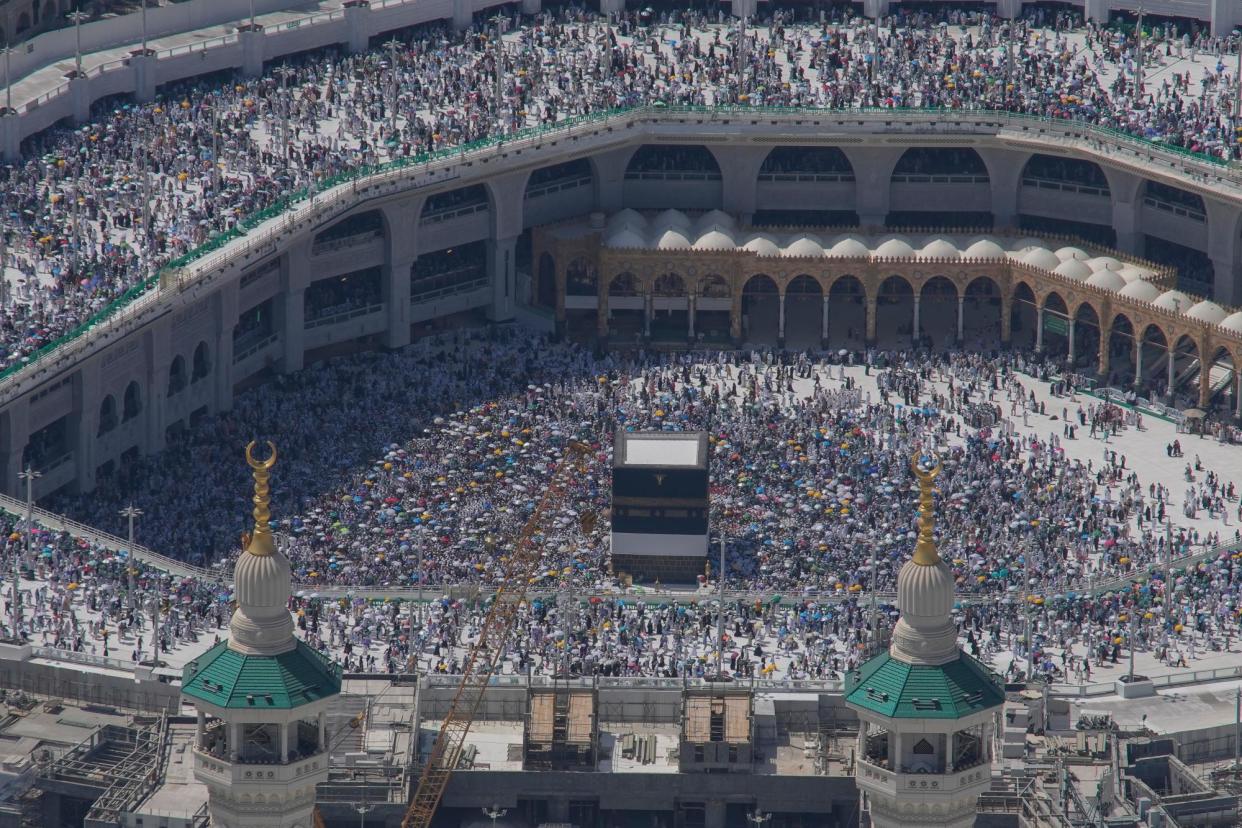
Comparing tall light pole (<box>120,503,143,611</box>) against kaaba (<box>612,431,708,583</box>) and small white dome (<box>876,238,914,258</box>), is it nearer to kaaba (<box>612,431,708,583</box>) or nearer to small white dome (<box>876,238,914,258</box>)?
kaaba (<box>612,431,708,583</box>)

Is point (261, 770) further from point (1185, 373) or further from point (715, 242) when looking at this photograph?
point (715, 242)

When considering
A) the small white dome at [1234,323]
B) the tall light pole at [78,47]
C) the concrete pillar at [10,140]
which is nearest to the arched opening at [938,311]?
the small white dome at [1234,323]

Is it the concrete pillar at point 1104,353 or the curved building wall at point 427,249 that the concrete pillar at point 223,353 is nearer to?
the curved building wall at point 427,249

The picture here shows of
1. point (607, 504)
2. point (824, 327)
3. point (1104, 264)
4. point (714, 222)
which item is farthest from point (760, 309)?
point (607, 504)

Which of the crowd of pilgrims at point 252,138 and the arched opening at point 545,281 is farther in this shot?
the arched opening at point 545,281

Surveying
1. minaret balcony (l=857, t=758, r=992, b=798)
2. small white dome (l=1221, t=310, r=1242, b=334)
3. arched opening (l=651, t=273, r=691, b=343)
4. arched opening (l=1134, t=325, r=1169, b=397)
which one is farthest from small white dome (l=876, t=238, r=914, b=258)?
minaret balcony (l=857, t=758, r=992, b=798)

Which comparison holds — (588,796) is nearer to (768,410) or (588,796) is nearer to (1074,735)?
(1074,735)

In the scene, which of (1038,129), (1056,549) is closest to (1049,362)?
(1038,129)
